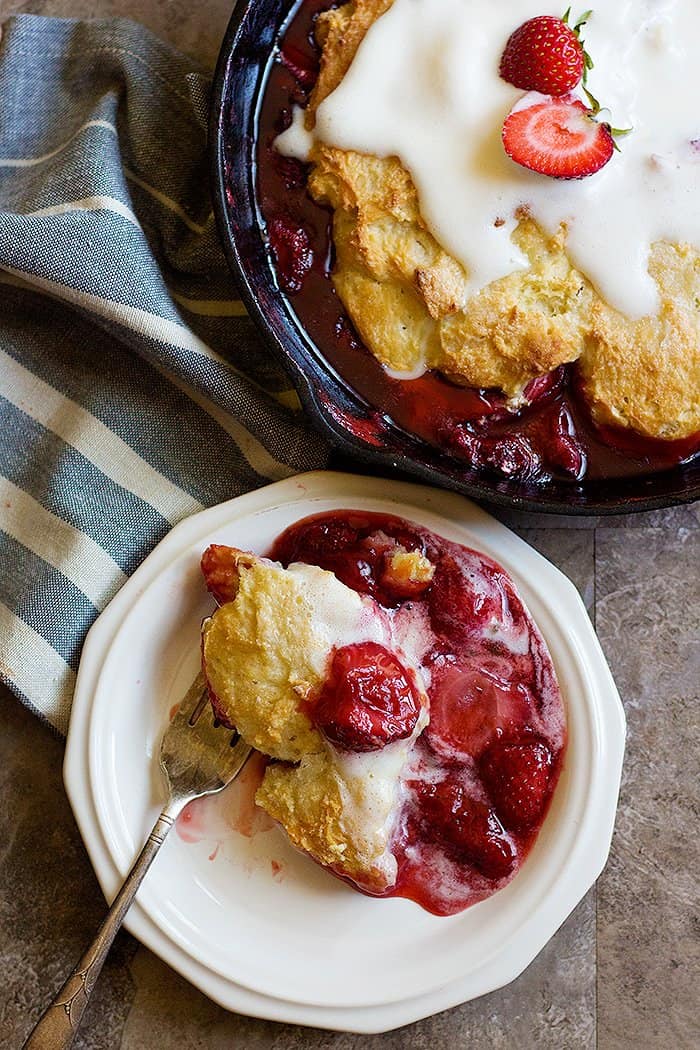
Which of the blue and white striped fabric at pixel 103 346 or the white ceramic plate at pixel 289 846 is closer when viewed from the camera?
the white ceramic plate at pixel 289 846

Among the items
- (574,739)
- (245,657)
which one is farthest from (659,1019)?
(245,657)

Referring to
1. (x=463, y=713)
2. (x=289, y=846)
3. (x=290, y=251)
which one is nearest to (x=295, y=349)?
(x=290, y=251)

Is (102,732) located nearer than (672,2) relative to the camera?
No

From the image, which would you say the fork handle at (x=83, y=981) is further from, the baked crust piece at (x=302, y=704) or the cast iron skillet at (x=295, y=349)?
the cast iron skillet at (x=295, y=349)

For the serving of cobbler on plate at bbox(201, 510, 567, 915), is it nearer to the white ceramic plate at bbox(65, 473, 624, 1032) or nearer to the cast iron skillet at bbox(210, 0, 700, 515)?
the white ceramic plate at bbox(65, 473, 624, 1032)

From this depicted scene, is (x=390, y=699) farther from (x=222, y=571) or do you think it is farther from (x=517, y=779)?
(x=222, y=571)

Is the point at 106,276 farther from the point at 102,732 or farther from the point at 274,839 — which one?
the point at 274,839

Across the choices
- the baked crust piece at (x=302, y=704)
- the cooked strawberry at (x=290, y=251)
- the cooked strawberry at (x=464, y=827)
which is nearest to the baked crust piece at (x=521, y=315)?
the cooked strawberry at (x=290, y=251)
